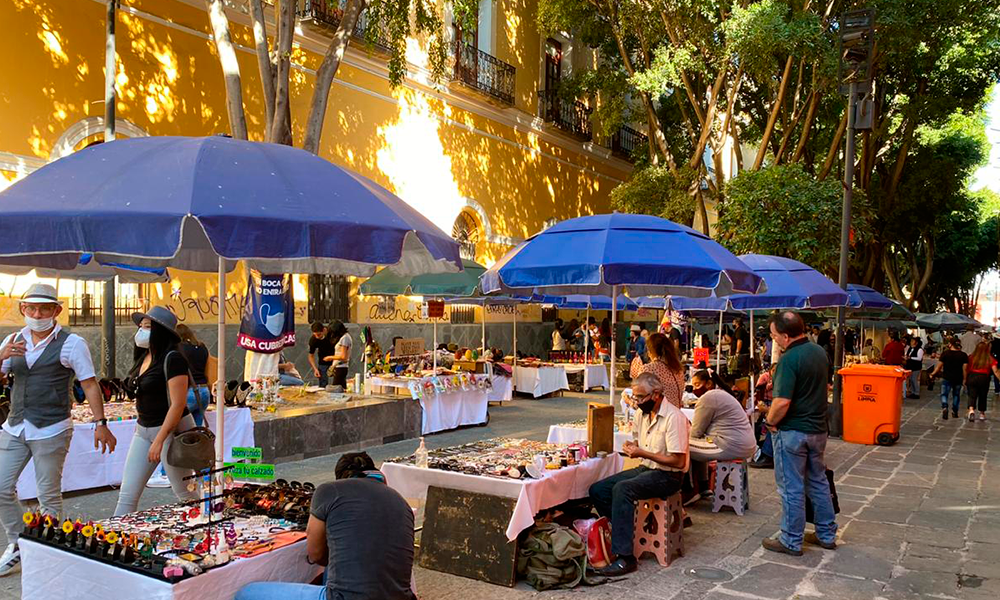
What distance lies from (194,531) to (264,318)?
2528 millimetres

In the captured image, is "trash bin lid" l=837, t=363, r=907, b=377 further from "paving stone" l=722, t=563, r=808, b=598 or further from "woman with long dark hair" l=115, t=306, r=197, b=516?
"woman with long dark hair" l=115, t=306, r=197, b=516

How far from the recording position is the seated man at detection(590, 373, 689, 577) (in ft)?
19.8

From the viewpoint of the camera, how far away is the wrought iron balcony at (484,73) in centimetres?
2148

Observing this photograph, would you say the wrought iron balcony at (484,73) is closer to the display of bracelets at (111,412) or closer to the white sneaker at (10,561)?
the display of bracelets at (111,412)

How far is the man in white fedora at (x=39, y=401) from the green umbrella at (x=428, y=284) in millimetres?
7247

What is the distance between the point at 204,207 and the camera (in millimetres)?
3992

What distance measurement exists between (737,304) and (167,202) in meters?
9.58

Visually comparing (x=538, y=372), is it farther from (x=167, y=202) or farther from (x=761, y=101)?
(x=167, y=202)

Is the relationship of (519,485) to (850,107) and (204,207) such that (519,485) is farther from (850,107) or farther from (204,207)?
(850,107)

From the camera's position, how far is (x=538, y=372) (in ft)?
60.4

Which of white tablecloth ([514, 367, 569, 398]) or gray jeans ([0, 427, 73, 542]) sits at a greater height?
gray jeans ([0, 427, 73, 542])

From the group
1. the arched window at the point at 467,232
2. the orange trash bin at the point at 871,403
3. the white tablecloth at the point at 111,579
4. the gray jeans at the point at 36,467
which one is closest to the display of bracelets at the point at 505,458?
the white tablecloth at the point at 111,579

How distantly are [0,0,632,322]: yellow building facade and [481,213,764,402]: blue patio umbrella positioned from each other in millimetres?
8324

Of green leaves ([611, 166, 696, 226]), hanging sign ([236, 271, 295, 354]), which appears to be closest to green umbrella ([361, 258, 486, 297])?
hanging sign ([236, 271, 295, 354])
